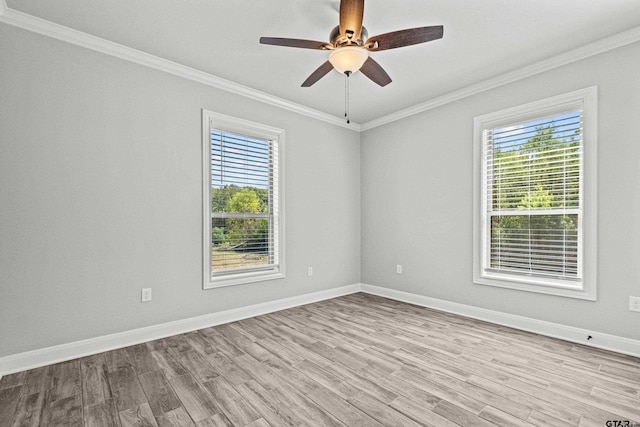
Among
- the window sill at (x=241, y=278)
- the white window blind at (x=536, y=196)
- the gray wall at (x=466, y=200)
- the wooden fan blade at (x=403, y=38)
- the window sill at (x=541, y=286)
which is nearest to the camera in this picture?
the wooden fan blade at (x=403, y=38)

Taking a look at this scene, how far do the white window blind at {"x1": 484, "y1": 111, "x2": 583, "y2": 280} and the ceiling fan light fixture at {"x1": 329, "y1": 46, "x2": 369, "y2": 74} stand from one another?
2.19m

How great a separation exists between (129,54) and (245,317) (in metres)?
2.96

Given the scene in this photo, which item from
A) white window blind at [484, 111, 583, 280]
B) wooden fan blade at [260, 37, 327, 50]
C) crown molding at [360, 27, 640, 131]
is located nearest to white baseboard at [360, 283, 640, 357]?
white window blind at [484, 111, 583, 280]

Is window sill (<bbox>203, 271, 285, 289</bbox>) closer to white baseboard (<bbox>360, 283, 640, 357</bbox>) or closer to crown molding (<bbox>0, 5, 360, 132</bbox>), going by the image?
white baseboard (<bbox>360, 283, 640, 357</bbox>)

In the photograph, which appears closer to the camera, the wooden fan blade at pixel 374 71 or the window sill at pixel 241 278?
the wooden fan blade at pixel 374 71

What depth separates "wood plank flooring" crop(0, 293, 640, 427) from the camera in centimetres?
183

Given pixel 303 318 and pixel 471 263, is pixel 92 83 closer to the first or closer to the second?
pixel 303 318

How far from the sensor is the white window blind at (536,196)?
9.82 ft

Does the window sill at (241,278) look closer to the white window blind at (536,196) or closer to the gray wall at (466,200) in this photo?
the gray wall at (466,200)

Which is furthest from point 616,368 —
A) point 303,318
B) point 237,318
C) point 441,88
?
point 237,318

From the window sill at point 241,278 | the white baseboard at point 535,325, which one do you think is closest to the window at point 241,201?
the window sill at point 241,278

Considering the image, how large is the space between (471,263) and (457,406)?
Answer: 6.92ft

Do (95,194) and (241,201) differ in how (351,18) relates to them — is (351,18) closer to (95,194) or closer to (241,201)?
(241,201)

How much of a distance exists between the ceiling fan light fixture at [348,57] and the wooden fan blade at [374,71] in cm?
13
